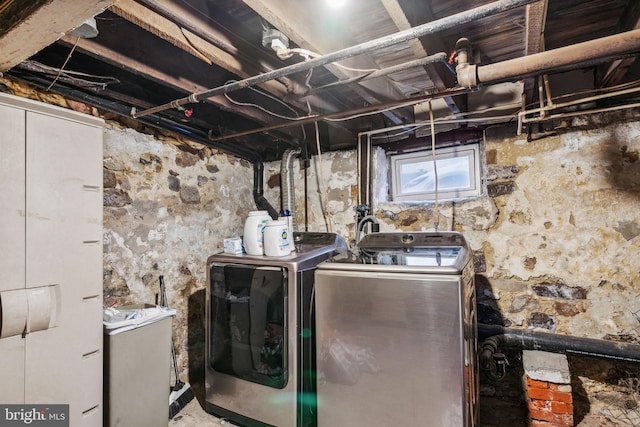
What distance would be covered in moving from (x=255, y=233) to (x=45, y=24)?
128 cm

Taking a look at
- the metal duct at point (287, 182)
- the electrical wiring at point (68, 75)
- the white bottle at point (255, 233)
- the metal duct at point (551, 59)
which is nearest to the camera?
the metal duct at point (551, 59)

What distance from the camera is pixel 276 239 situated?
1863mm

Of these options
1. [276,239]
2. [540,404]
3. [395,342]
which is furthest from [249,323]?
[540,404]

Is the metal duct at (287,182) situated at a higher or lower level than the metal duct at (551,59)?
lower

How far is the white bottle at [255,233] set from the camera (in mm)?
1953

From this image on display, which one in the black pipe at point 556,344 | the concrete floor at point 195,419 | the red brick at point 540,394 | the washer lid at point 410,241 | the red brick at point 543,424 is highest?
the washer lid at point 410,241

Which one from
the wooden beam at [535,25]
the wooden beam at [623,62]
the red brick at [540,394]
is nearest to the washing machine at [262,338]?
the red brick at [540,394]

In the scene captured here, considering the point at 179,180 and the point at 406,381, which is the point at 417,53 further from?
the point at 179,180

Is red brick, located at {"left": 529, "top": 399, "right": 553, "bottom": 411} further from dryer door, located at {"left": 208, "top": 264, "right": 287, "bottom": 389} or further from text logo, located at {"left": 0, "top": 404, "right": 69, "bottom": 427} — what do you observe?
text logo, located at {"left": 0, "top": 404, "right": 69, "bottom": 427}

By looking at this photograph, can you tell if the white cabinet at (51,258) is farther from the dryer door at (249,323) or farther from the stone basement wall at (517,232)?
the dryer door at (249,323)

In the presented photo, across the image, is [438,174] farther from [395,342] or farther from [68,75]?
[68,75]

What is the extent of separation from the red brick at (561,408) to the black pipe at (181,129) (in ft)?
7.83

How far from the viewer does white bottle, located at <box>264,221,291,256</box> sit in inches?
73.4

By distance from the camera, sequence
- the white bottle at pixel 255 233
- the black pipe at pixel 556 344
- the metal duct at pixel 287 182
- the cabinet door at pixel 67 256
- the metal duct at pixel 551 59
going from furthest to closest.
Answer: the metal duct at pixel 287 182
the white bottle at pixel 255 233
the black pipe at pixel 556 344
the cabinet door at pixel 67 256
the metal duct at pixel 551 59
